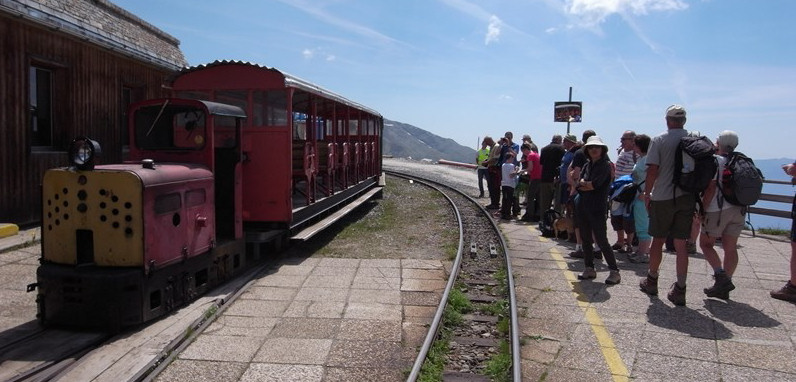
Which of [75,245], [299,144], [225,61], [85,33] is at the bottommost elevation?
[75,245]

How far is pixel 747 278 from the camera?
7211 mm

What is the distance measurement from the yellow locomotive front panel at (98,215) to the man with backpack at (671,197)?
4.89 m

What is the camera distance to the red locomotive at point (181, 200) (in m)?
5.05

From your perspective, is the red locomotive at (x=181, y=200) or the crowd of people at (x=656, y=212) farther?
the crowd of people at (x=656, y=212)

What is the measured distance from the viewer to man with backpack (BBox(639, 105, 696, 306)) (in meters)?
5.90

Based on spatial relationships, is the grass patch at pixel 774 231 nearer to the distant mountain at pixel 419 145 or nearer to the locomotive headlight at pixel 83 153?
the locomotive headlight at pixel 83 153

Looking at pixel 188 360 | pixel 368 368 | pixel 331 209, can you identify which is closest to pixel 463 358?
pixel 368 368

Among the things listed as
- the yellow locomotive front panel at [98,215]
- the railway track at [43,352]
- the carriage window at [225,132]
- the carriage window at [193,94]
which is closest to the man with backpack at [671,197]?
the carriage window at [225,132]

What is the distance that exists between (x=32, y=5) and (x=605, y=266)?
31.3ft

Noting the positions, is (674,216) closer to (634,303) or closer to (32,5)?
(634,303)

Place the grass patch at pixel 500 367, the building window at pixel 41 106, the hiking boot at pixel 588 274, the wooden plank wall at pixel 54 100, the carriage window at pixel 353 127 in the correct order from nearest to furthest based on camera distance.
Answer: the grass patch at pixel 500 367, the hiking boot at pixel 588 274, the wooden plank wall at pixel 54 100, the building window at pixel 41 106, the carriage window at pixel 353 127

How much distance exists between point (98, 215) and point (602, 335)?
4494 mm

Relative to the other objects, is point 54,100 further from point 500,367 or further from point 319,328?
point 500,367

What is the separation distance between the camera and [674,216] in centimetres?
595
